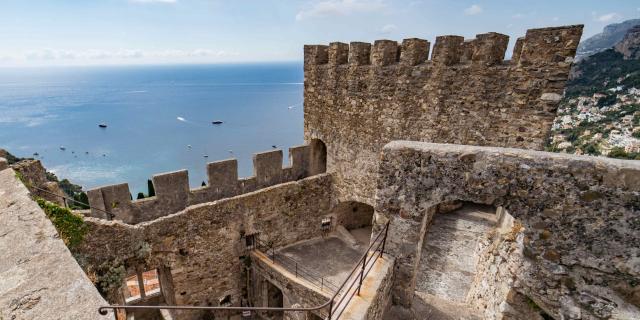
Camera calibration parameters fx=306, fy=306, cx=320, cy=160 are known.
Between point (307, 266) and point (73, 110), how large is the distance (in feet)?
414

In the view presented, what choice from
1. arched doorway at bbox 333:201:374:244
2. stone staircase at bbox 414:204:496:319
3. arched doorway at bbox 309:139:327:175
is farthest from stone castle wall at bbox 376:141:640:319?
arched doorway at bbox 309:139:327:175

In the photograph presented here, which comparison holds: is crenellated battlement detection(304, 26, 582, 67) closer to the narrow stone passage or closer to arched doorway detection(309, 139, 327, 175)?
arched doorway detection(309, 139, 327, 175)

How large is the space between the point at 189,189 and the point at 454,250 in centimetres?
758

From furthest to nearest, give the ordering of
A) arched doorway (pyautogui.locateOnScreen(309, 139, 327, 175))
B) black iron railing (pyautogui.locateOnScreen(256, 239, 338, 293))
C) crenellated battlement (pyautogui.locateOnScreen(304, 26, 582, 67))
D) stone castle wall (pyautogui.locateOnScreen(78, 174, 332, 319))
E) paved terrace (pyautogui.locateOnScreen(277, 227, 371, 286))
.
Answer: arched doorway (pyautogui.locateOnScreen(309, 139, 327, 175)) < paved terrace (pyautogui.locateOnScreen(277, 227, 371, 286)) < black iron railing (pyautogui.locateOnScreen(256, 239, 338, 293)) < stone castle wall (pyautogui.locateOnScreen(78, 174, 332, 319)) < crenellated battlement (pyautogui.locateOnScreen(304, 26, 582, 67))

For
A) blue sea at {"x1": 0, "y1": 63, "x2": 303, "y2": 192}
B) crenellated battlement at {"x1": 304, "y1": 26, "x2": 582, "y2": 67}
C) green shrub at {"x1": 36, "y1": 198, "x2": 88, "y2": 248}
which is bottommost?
blue sea at {"x1": 0, "y1": 63, "x2": 303, "y2": 192}

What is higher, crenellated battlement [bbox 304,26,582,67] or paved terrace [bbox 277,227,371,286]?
crenellated battlement [bbox 304,26,582,67]

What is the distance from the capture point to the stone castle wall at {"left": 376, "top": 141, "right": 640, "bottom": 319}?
2.80 meters

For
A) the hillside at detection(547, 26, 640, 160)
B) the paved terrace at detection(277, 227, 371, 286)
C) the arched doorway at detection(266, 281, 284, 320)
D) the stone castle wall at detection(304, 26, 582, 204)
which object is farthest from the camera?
the hillside at detection(547, 26, 640, 160)

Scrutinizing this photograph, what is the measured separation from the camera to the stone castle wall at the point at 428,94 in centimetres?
551

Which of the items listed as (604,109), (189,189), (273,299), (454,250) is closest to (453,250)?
(454,250)

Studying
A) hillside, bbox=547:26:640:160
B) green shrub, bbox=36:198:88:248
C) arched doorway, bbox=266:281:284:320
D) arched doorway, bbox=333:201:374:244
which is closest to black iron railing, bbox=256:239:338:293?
arched doorway, bbox=266:281:284:320

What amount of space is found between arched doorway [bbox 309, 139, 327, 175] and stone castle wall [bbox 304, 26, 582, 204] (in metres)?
0.40

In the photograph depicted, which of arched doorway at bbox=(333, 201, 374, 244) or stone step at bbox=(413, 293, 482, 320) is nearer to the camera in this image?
stone step at bbox=(413, 293, 482, 320)

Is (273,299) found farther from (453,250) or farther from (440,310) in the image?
(440,310)
